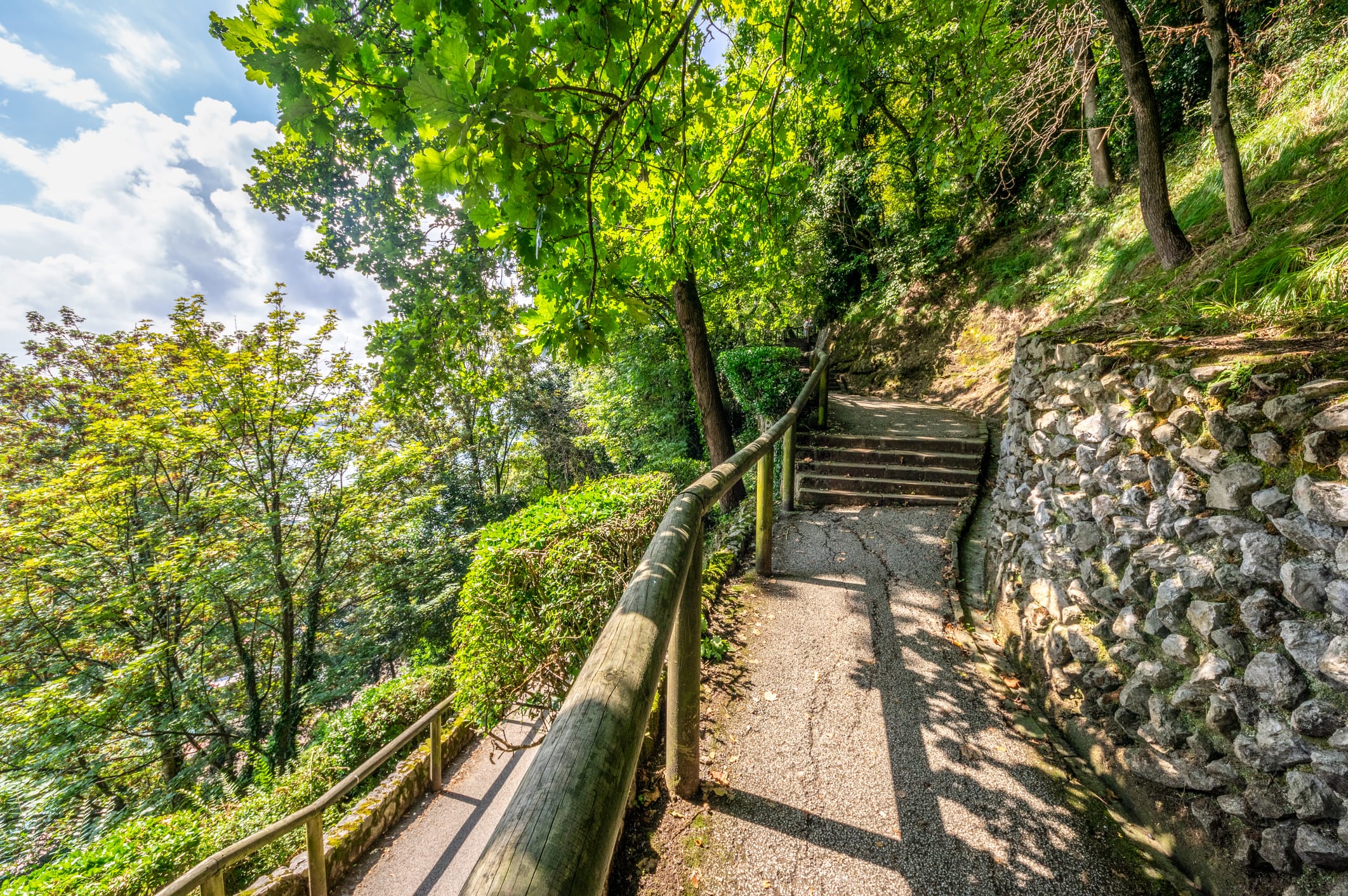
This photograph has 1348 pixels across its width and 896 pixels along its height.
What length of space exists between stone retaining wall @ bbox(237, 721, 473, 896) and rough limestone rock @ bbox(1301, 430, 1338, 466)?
5677 mm

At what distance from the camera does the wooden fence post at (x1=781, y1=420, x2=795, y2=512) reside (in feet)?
17.4

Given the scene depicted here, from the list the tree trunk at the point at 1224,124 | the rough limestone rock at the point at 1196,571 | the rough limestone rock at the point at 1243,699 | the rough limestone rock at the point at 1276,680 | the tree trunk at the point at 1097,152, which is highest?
the tree trunk at the point at 1097,152

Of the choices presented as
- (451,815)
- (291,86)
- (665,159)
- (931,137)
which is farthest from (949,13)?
(451,815)

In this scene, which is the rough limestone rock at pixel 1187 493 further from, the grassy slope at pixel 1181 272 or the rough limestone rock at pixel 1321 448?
the grassy slope at pixel 1181 272

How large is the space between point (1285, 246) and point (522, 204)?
4547 millimetres

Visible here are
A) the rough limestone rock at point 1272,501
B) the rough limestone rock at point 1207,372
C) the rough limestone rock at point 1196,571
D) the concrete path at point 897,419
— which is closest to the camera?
the rough limestone rock at point 1272,501

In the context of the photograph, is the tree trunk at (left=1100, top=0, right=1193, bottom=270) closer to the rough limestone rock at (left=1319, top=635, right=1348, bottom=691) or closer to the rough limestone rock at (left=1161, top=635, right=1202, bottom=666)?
the rough limestone rock at (left=1161, top=635, right=1202, bottom=666)

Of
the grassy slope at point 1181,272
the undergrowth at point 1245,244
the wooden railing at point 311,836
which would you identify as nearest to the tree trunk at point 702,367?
the grassy slope at point 1181,272

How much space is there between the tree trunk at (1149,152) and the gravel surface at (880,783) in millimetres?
5194

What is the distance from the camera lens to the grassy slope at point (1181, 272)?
2545mm

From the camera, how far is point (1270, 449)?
1.59 meters

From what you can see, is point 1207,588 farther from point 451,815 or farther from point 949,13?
point 451,815

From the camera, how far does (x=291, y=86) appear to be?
1610mm

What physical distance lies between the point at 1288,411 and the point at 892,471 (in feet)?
16.6
